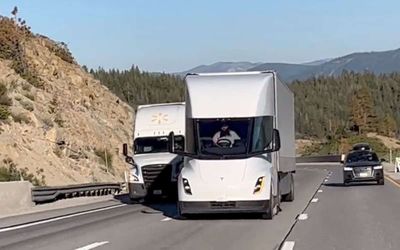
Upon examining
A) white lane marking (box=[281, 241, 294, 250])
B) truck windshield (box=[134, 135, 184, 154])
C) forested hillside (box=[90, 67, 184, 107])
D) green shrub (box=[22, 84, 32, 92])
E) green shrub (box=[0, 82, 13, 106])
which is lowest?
white lane marking (box=[281, 241, 294, 250])

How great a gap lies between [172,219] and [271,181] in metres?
2.70

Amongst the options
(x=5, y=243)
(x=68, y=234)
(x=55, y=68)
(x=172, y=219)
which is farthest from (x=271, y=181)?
(x=55, y=68)

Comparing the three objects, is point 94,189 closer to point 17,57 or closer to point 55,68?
point 17,57

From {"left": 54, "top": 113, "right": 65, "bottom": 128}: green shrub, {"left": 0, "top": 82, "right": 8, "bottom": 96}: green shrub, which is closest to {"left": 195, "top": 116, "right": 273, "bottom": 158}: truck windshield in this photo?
{"left": 0, "top": 82, "right": 8, "bottom": 96}: green shrub

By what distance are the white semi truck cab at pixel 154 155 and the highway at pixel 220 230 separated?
269 cm

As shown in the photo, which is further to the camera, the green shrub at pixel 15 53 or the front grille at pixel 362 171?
the green shrub at pixel 15 53

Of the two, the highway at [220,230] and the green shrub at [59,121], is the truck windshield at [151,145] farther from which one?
the green shrub at [59,121]

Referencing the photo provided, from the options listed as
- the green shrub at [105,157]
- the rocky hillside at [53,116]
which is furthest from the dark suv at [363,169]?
the green shrub at [105,157]

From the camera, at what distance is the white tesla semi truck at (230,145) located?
774 inches

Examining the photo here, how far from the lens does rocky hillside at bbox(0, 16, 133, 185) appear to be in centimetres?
4122

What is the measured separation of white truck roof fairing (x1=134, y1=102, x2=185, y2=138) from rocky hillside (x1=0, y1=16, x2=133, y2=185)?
35.3 feet

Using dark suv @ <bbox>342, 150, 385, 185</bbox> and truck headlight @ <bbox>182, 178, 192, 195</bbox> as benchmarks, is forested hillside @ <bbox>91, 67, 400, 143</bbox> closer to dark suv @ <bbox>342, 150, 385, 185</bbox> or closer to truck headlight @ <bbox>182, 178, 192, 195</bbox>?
dark suv @ <bbox>342, 150, 385, 185</bbox>

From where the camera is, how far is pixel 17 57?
49.1 m

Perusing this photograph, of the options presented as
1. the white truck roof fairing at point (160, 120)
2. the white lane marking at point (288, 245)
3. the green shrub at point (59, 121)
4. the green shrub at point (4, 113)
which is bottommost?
the white lane marking at point (288, 245)
